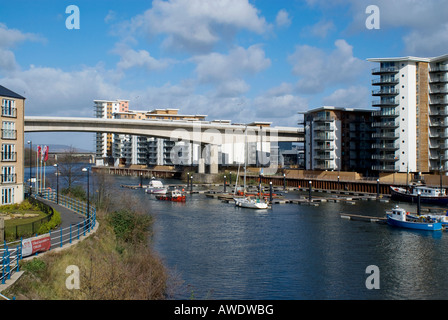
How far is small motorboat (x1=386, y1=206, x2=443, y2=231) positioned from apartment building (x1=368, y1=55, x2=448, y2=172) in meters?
30.6

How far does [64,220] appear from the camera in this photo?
27.9m

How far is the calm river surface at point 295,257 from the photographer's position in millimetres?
22047

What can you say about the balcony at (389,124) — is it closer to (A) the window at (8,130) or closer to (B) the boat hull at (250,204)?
(B) the boat hull at (250,204)

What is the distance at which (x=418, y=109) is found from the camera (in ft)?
227

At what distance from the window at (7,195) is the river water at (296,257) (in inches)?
473

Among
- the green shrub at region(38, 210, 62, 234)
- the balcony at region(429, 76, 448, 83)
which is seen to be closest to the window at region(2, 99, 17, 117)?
the green shrub at region(38, 210, 62, 234)

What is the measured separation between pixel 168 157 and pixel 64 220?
104558 mm

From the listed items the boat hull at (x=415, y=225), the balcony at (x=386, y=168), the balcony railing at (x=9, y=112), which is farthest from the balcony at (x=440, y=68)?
the balcony railing at (x=9, y=112)

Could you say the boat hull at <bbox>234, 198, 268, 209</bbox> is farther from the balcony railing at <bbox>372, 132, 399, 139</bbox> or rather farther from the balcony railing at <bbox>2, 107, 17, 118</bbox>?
the balcony railing at <bbox>2, 107, 17, 118</bbox>

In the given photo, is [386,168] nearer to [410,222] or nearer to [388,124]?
[388,124]

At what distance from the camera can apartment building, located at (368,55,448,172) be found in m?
68.9

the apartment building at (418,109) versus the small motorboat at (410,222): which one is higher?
the apartment building at (418,109)
